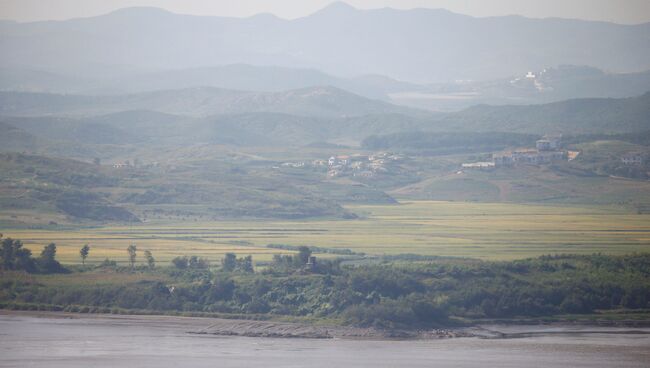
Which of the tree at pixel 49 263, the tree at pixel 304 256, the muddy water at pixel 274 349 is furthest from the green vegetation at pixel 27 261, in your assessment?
the tree at pixel 304 256

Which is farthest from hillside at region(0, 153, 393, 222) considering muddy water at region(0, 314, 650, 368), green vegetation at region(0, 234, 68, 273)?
muddy water at region(0, 314, 650, 368)

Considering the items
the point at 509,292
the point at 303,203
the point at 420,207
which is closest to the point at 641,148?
the point at 420,207

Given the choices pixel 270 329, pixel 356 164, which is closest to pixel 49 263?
pixel 270 329

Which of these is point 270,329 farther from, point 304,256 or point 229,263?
point 229,263

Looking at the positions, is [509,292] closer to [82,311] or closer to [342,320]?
[342,320]

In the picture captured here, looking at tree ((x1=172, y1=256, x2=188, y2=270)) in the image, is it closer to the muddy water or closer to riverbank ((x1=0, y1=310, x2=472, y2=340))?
riverbank ((x1=0, y1=310, x2=472, y2=340))
